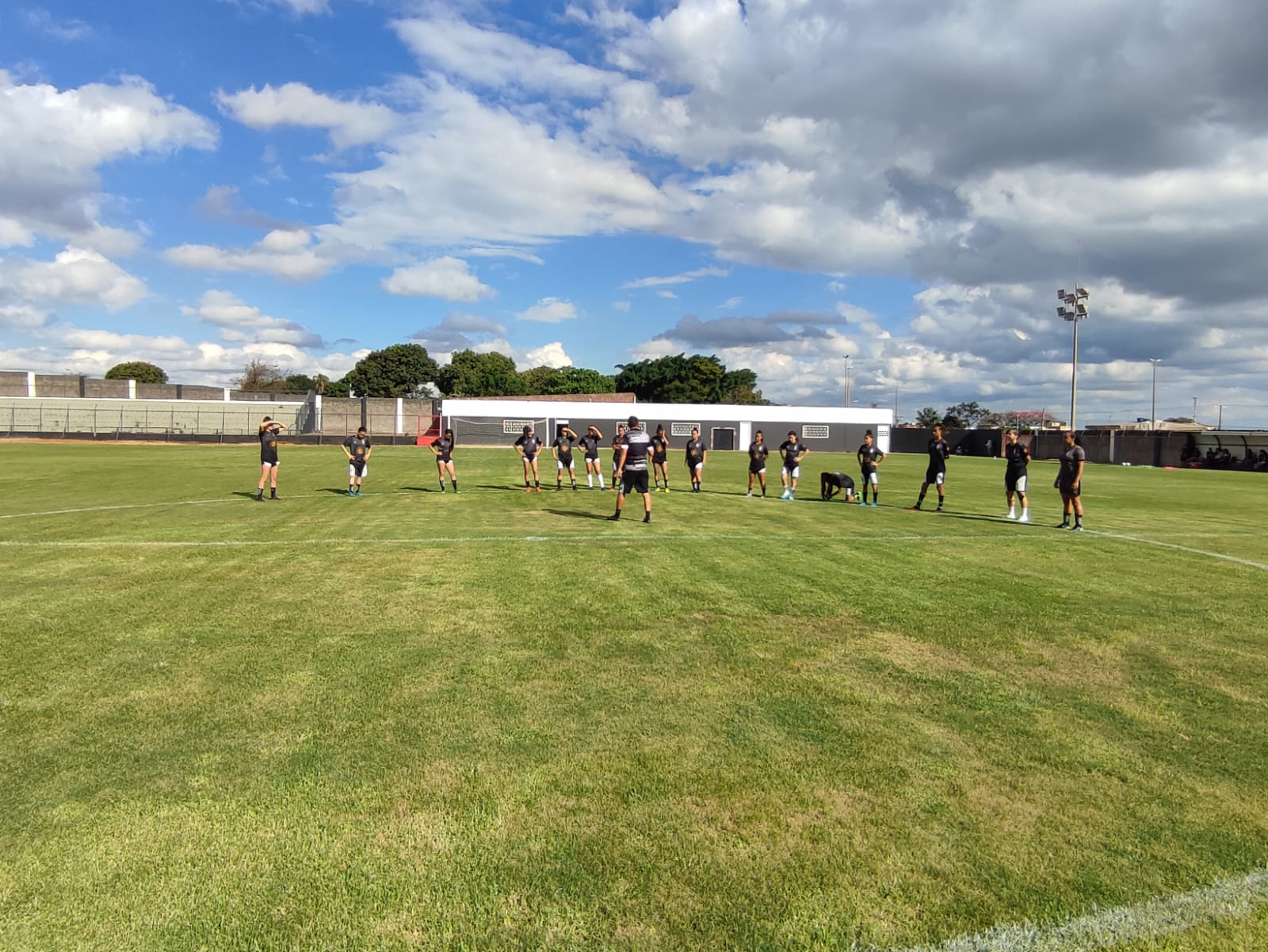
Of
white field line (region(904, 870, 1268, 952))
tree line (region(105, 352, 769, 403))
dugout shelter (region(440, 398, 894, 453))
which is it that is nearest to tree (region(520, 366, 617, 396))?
tree line (region(105, 352, 769, 403))

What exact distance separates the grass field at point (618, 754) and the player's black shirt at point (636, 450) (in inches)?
168

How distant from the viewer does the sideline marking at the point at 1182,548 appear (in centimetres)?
1052

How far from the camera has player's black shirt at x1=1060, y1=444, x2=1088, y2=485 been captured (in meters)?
13.8

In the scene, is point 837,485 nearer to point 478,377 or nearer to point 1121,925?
point 1121,925

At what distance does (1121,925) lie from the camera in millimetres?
2846

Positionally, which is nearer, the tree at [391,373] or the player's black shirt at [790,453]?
the player's black shirt at [790,453]

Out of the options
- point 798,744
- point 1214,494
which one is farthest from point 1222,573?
point 1214,494

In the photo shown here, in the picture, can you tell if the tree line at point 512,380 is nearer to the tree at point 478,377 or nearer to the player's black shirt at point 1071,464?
the tree at point 478,377

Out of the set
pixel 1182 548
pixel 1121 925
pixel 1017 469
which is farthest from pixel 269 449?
pixel 1182 548

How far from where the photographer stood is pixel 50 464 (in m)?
28.8

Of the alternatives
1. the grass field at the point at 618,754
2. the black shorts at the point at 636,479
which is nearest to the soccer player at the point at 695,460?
the black shorts at the point at 636,479

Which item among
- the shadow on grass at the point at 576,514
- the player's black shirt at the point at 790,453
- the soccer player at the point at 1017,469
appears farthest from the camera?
the player's black shirt at the point at 790,453

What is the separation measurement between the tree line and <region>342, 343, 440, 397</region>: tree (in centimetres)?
10

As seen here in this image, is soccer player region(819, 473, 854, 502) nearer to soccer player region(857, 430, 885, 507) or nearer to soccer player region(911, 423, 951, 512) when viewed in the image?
soccer player region(857, 430, 885, 507)
